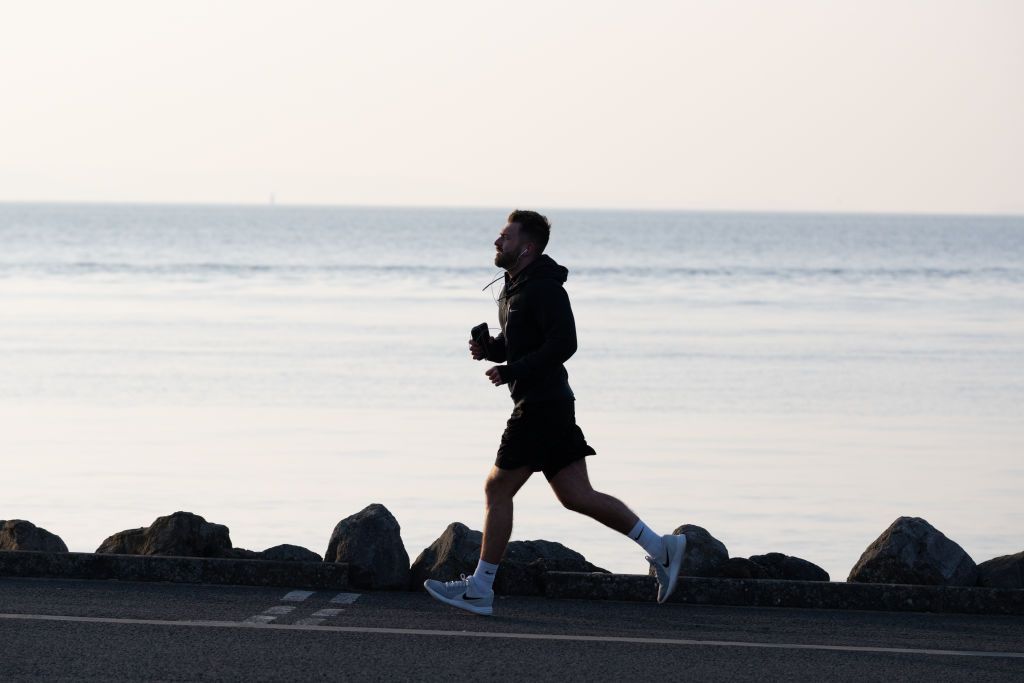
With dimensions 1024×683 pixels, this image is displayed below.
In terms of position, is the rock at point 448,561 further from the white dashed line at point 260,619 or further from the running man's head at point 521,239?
the running man's head at point 521,239

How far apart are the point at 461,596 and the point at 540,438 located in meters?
0.79

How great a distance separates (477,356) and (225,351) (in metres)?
17.6

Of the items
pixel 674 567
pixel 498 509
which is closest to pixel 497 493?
pixel 498 509

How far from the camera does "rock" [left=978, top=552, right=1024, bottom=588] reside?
8195 millimetres

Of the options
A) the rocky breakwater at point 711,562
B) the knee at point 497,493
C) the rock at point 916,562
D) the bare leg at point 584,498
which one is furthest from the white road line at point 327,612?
the rock at point 916,562

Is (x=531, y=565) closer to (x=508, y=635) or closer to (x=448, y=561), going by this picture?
(x=448, y=561)

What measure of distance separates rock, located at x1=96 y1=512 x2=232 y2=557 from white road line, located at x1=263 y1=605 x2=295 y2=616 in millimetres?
1073

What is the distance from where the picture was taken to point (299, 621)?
24.3 feet

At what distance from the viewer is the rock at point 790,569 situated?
8625mm

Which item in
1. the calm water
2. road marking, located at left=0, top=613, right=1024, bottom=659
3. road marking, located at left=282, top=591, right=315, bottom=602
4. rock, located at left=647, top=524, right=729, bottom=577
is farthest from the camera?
the calm water

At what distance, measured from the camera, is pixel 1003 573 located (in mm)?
8227

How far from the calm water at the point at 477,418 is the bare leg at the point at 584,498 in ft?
10.9

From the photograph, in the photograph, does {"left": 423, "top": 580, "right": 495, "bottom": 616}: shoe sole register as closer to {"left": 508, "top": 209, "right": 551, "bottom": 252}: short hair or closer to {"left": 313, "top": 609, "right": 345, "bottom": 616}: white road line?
{"left": 313, "top": 609, "right": 345, "bottom": 616}: white road line

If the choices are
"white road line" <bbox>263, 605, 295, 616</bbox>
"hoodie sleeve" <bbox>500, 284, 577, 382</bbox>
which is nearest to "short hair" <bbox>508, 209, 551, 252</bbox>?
"hoodie sleeve" <bbox>500, 284, 577, 382</bbox>
